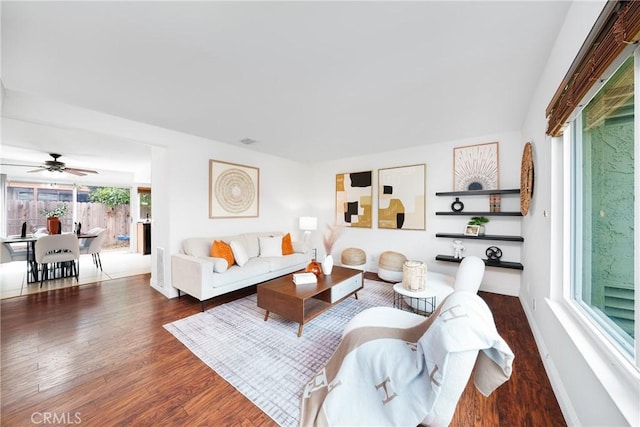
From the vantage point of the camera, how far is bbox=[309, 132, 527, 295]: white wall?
3383 millimetres

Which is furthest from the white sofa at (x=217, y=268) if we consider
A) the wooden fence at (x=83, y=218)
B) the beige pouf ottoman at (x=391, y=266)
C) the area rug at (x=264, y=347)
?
the wooden fence at (x=83, y=218)

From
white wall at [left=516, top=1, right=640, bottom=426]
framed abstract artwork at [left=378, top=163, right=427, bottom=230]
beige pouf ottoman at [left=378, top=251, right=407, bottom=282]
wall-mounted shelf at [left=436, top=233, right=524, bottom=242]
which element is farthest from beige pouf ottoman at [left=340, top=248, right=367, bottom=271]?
white wall at [left=516, top=1, right=640, bottom=426]

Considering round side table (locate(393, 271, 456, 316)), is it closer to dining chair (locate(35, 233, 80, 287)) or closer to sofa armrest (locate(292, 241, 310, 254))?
sofa armrest (locate(292, 241, 310, 254))

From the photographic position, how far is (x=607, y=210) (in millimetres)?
1265

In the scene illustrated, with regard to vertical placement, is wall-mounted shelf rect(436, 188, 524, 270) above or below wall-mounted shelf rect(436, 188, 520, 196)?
below

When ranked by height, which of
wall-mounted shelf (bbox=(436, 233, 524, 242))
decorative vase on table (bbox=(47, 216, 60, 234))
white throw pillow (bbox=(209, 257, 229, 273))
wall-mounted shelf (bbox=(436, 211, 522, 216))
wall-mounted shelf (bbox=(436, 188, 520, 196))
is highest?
wall-mounted shelf (bbox=(436, 188, 520, 196))

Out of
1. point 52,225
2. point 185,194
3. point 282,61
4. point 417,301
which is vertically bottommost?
point 417,301

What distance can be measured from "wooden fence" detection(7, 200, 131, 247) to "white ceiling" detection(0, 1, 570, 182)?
4.01 metres

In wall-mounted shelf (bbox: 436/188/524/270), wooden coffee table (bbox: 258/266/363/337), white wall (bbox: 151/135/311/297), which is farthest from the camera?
white wall (bbox: 151/135/311/297)

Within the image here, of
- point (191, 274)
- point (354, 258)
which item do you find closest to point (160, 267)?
point (191, 274)

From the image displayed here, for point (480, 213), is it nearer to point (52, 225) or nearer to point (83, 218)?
point (52, 225)

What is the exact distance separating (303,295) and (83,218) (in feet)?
26.4

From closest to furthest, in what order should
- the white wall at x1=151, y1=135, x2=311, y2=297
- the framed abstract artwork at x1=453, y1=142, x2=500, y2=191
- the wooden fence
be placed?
the white wall at x1=151, y1=135, x2=311, y2=297 → the framed abstract artwork at x1=453, y1=142, x2=500, y2=191 → the wooden fence

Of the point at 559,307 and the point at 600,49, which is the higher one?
the point at 600,49
